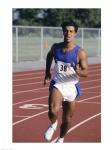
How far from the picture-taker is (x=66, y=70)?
589 cm

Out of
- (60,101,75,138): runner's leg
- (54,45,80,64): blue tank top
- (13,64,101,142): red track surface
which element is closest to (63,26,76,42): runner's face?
(54,45,80,64): blue tank top

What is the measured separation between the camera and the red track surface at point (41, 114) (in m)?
7.27

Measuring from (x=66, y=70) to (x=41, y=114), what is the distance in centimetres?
320

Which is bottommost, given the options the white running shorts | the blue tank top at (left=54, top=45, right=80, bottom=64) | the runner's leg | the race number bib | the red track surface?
the red track surface

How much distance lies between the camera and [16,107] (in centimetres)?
995

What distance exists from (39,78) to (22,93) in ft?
11.7

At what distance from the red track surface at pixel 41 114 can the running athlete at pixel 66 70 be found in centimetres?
100

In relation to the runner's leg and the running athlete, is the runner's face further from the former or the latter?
the runner's leg

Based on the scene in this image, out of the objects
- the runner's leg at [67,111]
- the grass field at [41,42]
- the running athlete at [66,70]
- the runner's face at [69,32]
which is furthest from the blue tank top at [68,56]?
the grass field at [41,42]

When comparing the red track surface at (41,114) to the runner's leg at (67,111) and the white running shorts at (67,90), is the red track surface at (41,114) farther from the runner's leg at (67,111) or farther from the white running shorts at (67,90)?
the white running shorts at (67,90)

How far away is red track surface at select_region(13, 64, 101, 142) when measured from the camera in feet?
23.9

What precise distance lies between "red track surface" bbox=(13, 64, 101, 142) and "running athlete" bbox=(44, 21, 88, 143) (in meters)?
1.00
